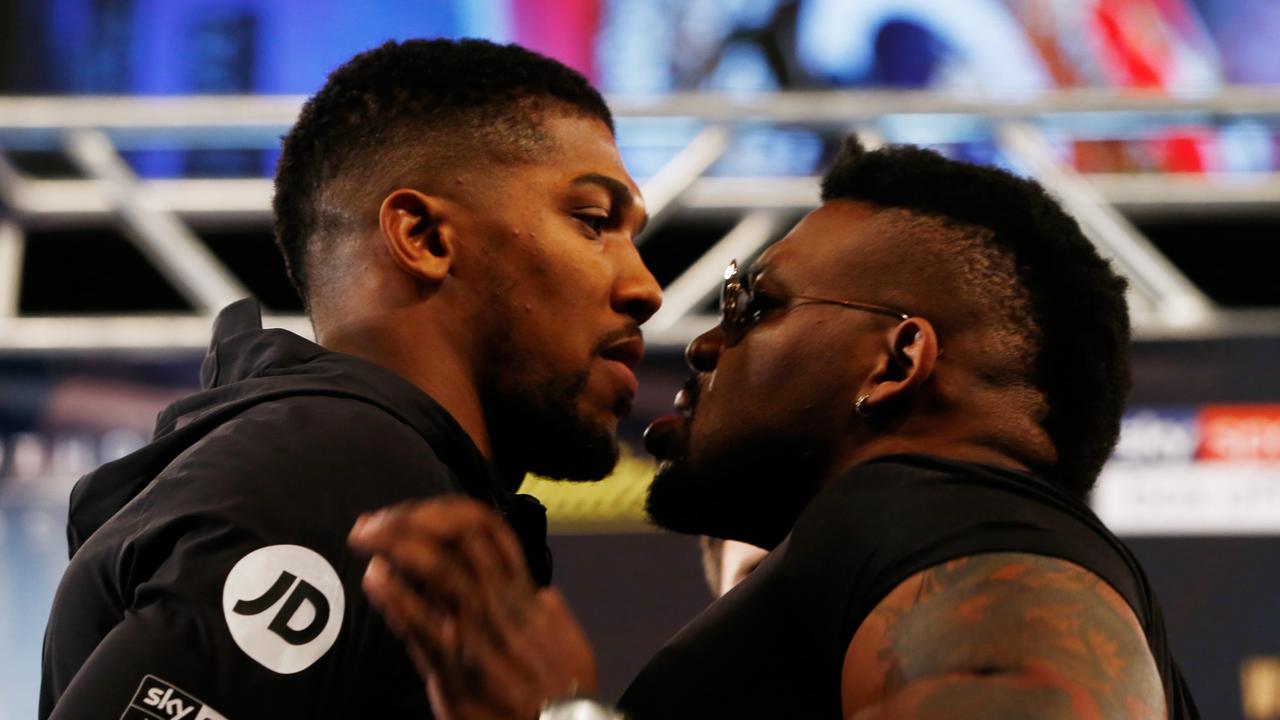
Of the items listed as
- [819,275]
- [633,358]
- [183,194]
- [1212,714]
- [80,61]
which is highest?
[819,275]

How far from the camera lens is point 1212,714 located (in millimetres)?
4637

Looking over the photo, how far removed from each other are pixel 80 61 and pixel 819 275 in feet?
12.8

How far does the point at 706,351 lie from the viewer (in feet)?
7.56

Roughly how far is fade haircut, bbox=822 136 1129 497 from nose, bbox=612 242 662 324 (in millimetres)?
400

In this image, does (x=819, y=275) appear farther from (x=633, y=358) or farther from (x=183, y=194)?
(x=183, y=194)

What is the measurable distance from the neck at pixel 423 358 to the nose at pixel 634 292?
0.87ft

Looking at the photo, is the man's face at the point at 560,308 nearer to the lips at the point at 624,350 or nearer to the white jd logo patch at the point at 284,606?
the lips at the point at 624,350

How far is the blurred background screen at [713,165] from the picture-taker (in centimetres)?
484

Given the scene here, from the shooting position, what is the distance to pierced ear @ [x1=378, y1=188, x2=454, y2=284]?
2.15 meters

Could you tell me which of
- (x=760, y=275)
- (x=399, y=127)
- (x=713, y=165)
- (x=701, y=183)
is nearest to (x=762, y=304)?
(x=760, y=275)

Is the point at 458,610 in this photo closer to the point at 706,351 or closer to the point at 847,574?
the point at 847,574

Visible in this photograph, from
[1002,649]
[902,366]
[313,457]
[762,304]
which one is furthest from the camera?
[762,304]

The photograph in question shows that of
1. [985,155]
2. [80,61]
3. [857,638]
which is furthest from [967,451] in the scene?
[80,61]

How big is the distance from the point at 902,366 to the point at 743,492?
0.31 metres
